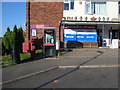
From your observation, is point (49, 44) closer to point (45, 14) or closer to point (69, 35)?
point (69, 35)

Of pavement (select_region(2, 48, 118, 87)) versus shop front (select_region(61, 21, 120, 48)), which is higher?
shop front (select_region(61, 21, 120, 48))

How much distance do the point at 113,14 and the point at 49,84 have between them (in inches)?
733

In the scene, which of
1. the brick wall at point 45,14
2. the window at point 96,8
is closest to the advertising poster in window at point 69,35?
the brick wall at point 45,14

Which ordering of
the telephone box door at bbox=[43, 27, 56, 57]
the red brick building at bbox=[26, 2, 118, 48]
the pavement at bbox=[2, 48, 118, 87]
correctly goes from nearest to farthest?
the pavement at bbox=[2, 48, 118, 87] → the telephone box door at bbox=[43, 27, 56, 57] → the red brick building at bbox=[26, 2, 118, 48]

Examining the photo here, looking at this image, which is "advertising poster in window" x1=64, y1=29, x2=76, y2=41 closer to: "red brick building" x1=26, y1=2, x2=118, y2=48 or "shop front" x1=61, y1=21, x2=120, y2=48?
"shop front" x1=61, y1=21, x2=120, y2=48

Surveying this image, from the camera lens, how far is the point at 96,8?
2366 cm

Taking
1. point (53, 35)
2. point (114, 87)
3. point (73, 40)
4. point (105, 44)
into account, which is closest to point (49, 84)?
point (114, 87)

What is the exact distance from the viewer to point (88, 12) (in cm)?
2288

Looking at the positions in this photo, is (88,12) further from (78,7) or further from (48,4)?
(48,4)

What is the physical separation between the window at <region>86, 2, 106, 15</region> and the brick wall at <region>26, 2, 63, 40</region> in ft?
11.6

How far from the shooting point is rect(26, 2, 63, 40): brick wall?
2247cm

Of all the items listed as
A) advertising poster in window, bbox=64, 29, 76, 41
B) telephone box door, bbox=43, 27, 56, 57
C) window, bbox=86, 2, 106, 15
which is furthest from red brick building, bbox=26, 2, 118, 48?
telephone box door, bbox=43, 27, 56, 57

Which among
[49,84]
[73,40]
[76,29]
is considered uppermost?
[76,29]

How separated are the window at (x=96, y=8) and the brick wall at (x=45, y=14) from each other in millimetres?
3539
